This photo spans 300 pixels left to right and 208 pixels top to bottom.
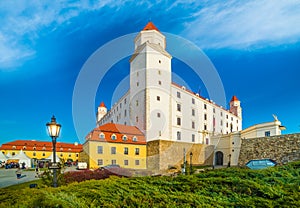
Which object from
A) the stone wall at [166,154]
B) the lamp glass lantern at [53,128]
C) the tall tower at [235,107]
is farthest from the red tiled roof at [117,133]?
the tall tower at [235,107]

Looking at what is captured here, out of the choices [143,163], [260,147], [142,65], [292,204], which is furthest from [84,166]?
[292,204]

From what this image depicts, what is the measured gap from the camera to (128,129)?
112 ft

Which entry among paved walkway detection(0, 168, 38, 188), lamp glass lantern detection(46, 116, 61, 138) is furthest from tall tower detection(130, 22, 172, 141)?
lamp glass lantern detection(46, 116, 61, 138)

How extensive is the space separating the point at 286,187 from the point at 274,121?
90.9 feet

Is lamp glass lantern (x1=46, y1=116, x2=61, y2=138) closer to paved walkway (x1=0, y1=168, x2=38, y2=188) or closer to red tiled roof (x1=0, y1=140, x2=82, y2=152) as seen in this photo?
paved walkway (x1=0, y1=168, x2=38, y2=188)

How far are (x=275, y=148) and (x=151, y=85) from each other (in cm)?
1999

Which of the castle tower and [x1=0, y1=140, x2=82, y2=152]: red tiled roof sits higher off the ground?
the castle tower

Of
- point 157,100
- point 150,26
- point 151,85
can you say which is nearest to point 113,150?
point 157,100

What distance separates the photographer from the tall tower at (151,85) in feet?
117

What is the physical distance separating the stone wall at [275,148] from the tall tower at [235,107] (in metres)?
35.6

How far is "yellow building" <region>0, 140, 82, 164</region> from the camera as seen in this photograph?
173 feet

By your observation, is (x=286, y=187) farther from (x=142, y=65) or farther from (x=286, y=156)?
(x=142, y=65)

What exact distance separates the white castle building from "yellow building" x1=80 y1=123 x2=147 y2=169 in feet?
8.42

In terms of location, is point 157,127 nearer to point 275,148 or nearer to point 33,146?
point 275,148
